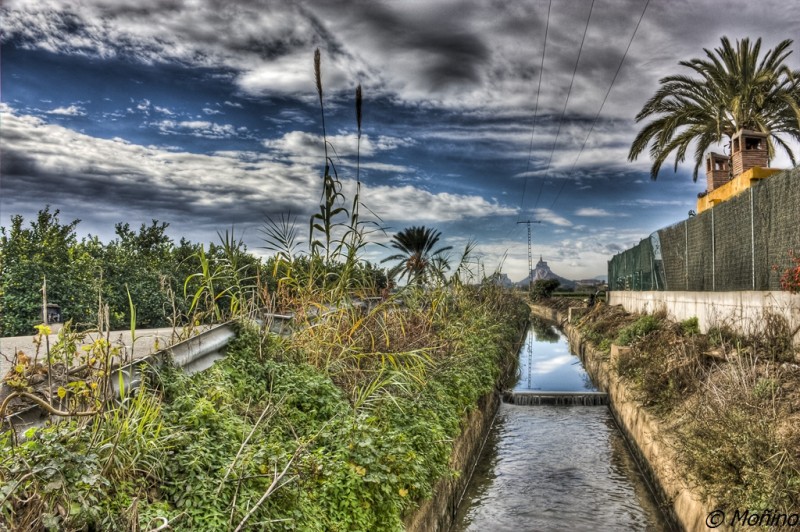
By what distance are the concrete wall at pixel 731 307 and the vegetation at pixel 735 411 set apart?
15 cm

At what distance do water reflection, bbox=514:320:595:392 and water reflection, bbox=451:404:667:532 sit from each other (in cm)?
431

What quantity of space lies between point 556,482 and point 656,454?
1.36 meters

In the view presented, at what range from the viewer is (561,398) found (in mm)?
12695

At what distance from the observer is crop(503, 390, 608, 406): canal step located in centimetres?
1266

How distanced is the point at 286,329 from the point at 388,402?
1380 mm

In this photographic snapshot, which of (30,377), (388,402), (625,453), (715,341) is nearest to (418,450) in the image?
(388,402)

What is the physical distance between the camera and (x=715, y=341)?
9.25m

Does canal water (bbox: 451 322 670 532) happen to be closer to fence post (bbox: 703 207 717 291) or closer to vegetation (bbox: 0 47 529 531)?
vegetation (bbox: 0 47 529 531)

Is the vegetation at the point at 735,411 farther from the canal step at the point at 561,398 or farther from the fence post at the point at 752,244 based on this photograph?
the canal step at the point at 561,398

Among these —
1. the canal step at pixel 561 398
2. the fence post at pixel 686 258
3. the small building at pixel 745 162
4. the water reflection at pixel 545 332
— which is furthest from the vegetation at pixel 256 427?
the water reflection at pixel 545 332

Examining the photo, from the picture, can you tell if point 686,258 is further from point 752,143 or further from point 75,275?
point 75,275

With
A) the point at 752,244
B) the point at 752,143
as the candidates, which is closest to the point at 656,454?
the point at 752,244

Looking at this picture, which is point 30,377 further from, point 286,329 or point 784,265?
point 784,265

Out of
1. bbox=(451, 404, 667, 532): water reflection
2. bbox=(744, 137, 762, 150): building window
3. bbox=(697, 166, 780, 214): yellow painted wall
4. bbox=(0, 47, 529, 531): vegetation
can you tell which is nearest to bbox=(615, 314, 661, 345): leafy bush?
bbox=(451, 404, 667, 532): water reflection
